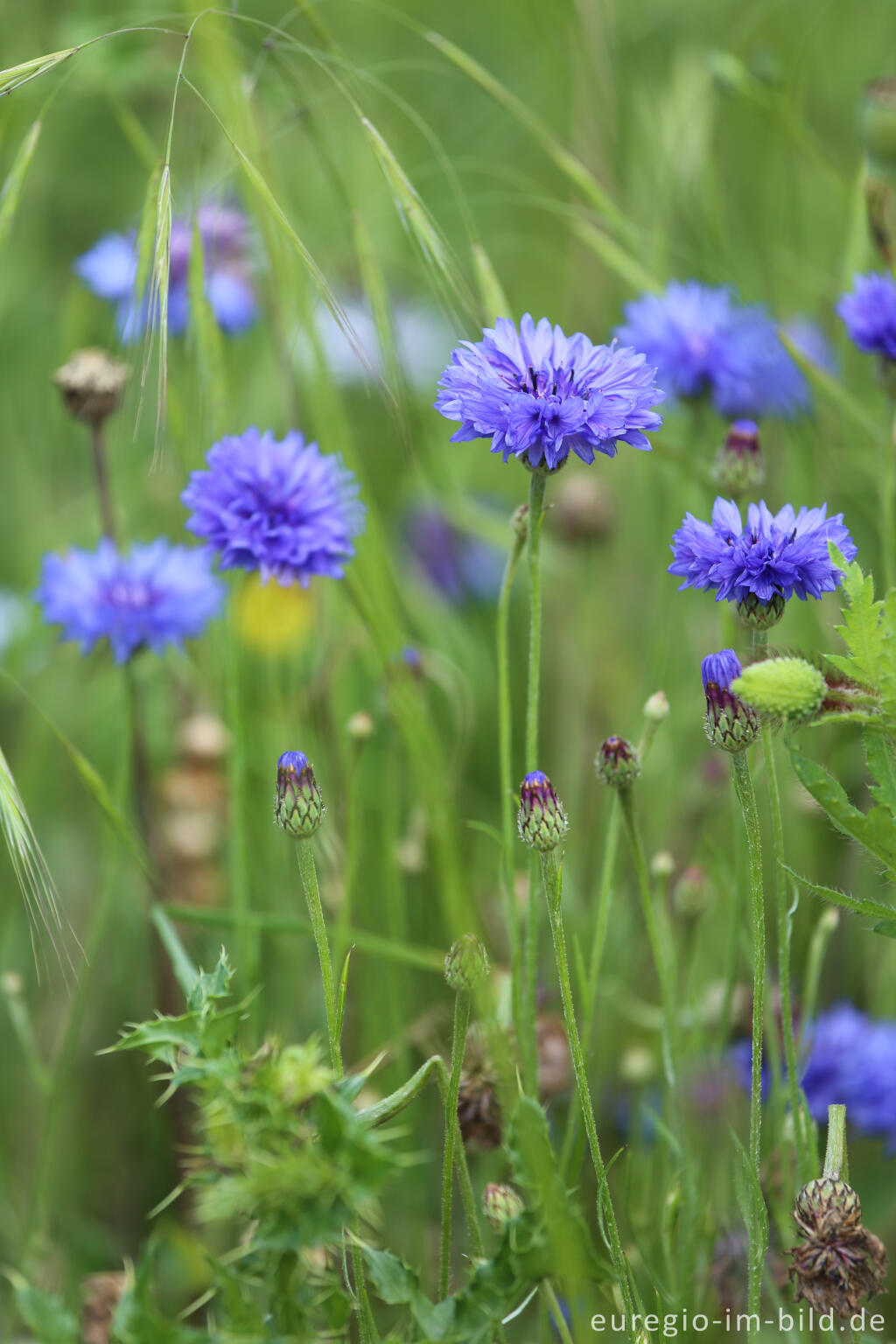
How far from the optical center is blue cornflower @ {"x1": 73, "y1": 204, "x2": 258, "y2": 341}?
1312 millimetres

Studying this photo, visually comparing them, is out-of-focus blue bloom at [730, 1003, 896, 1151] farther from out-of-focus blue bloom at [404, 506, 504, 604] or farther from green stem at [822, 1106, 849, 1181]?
out-of-focus blue bloom at [404, 506, 504, 604]

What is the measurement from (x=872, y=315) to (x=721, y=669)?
0.45 metres

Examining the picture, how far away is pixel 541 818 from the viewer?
0.71m

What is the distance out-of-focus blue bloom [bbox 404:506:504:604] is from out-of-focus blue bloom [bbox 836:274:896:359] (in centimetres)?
86

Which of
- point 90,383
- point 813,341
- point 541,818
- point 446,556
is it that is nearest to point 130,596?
point 90,383

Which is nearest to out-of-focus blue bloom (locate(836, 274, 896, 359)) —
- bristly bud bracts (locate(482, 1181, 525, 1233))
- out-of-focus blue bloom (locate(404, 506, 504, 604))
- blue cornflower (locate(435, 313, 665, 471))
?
blue cornflower (locate(435, 313, 665, 471))

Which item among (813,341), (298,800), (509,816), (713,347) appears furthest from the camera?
(813,341)

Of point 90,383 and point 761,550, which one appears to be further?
point 90,383

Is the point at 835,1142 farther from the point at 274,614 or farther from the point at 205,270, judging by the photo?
the point at 274,614

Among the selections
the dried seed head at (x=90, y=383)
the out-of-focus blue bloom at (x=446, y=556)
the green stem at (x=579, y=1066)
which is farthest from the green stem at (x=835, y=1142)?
the out-of-focus blue bloom at (x=446, y=556)

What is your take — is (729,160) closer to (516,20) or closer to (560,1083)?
(516,20)

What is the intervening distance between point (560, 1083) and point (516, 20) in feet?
6.43

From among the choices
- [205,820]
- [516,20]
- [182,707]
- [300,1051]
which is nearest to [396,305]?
[516,20]

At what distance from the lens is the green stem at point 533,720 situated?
0.79 m
